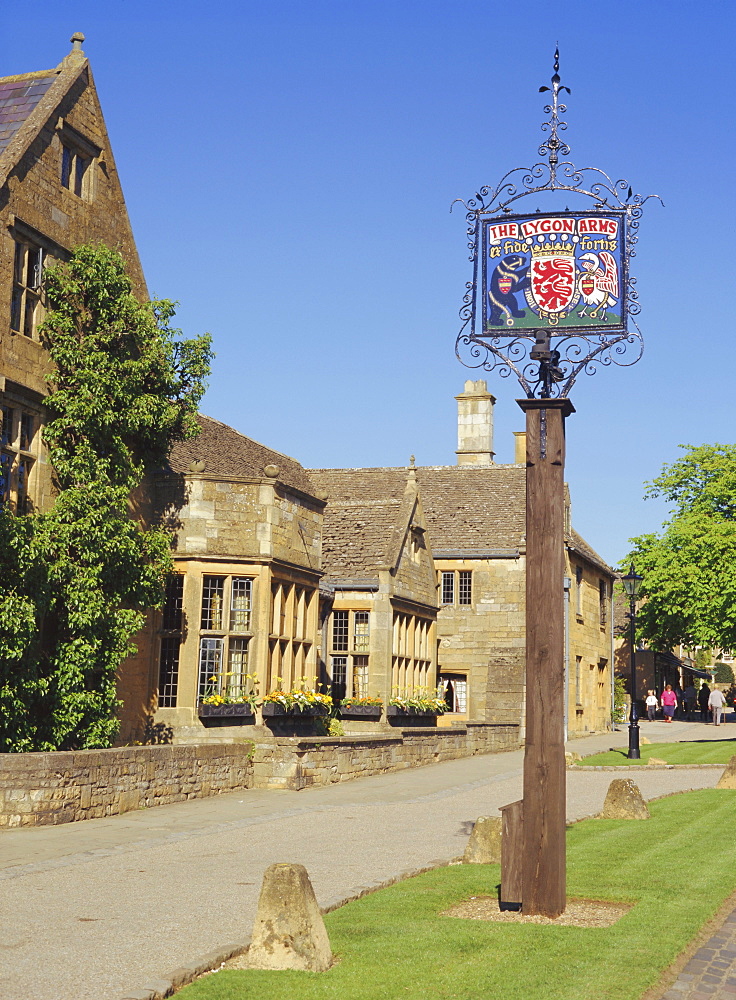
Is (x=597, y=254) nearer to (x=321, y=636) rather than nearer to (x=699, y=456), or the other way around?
(x=321, y=636)

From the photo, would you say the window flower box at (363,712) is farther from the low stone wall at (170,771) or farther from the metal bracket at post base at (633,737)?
the metal bracket at post base at (633,737)

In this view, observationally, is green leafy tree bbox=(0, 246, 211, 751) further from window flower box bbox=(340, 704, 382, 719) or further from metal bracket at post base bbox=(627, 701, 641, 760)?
metal bracket at post base bbox=(627, 701, 641, 760)

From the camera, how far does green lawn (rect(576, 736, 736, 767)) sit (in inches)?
997

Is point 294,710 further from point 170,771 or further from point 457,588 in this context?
point 457,588

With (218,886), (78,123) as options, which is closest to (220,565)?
(78,123)

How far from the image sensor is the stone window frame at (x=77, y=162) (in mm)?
18031

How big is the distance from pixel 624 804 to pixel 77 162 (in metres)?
12.9

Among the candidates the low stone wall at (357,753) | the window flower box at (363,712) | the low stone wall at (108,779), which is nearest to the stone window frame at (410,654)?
the window flower box at (363,712)

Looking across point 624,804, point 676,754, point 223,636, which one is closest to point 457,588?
point 676,754

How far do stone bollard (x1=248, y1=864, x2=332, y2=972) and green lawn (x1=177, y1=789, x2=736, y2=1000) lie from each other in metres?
0.14

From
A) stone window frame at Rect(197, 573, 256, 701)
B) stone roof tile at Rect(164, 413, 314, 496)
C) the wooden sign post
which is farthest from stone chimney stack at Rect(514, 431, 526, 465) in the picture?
the wooden sign post

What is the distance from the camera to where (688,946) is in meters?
7.90

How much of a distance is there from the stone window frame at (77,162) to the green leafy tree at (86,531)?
1283 millimetres

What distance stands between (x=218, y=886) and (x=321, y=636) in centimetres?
1691
